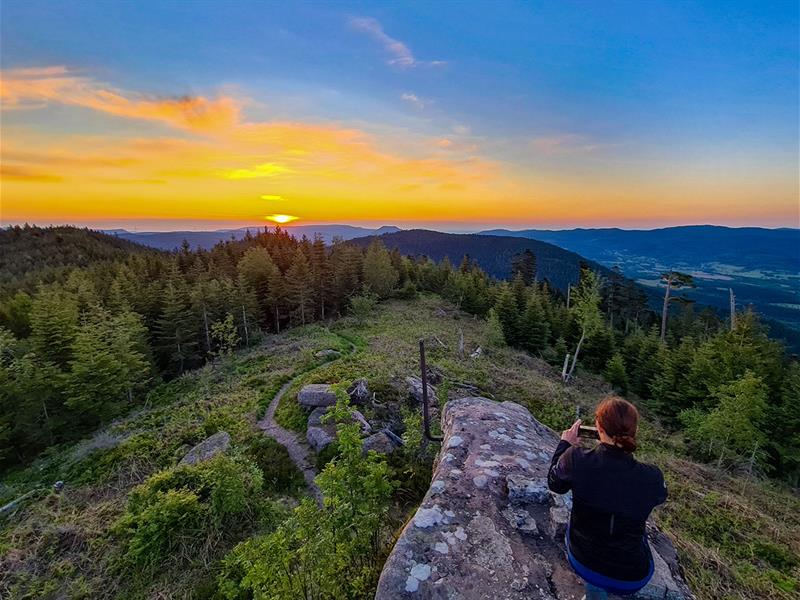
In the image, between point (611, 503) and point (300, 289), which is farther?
point (300, 289)

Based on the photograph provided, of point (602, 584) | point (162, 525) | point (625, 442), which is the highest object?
point (625, 442)

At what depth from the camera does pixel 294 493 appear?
33.9ft

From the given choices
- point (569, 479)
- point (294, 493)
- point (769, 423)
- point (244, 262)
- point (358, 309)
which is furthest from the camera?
point (244, 262)

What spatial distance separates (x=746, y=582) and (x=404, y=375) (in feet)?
40.2

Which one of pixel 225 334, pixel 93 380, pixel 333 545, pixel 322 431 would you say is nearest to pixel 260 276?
pixel 225 334

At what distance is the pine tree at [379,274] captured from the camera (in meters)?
47.7

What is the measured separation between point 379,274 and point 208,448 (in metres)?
36.7

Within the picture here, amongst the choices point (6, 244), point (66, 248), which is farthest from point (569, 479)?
point (6, 244)

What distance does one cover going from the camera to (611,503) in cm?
304

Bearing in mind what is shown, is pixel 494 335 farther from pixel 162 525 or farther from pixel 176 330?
pixel 176 330

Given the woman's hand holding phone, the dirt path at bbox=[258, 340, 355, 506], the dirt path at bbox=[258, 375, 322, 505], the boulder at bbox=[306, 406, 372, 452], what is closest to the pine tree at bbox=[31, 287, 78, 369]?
the dirt path at bbox=[258, 340, 355, 506]

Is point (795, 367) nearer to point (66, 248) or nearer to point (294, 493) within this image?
point (294, 493)

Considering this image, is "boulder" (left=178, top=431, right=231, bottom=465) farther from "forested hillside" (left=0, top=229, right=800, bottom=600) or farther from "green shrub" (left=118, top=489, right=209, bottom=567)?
"green shrub" (left=118, top=489, right=209, bottom=567)

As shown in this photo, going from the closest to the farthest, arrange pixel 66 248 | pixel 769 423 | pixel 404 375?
1. pixel 404 375
2. pixel 769 423
3. pixel 66 248
